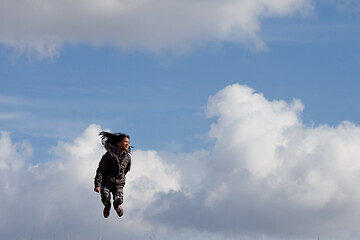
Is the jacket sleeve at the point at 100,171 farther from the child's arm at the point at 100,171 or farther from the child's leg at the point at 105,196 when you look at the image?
the child's leg at the point at 105,196

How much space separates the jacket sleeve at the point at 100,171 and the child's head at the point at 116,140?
0.35 meters

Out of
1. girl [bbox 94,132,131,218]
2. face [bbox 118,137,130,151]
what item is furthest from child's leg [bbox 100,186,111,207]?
face [bbox 118,137,130,151]

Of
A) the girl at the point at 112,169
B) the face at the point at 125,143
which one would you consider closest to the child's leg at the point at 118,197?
the girl at the point at 112,169

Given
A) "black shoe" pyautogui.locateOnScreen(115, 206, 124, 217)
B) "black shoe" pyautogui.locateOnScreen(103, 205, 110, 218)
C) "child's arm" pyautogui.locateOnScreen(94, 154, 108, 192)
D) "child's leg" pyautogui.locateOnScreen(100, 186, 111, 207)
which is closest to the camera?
"child's arm" pyautogui.locateOnScreen(94, 154, 108, 192)

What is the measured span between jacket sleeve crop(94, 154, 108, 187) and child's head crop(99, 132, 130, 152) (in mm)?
354

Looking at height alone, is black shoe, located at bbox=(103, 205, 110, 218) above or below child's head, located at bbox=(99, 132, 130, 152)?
below

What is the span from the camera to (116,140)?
16766 millimetres

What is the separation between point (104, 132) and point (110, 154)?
0.67m

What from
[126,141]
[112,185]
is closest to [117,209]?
[112,185]

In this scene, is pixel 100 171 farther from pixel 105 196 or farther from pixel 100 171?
pixel 105 196

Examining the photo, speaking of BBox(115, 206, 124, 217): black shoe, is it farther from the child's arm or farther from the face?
the face

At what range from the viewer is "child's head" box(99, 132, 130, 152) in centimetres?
1662

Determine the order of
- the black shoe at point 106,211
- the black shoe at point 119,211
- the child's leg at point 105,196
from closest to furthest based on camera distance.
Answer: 1. the child's leg at point 105,196
2. the black shoe at point 106,211
3. the black shoe at point 119,211

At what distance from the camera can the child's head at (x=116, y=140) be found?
54.5ft
